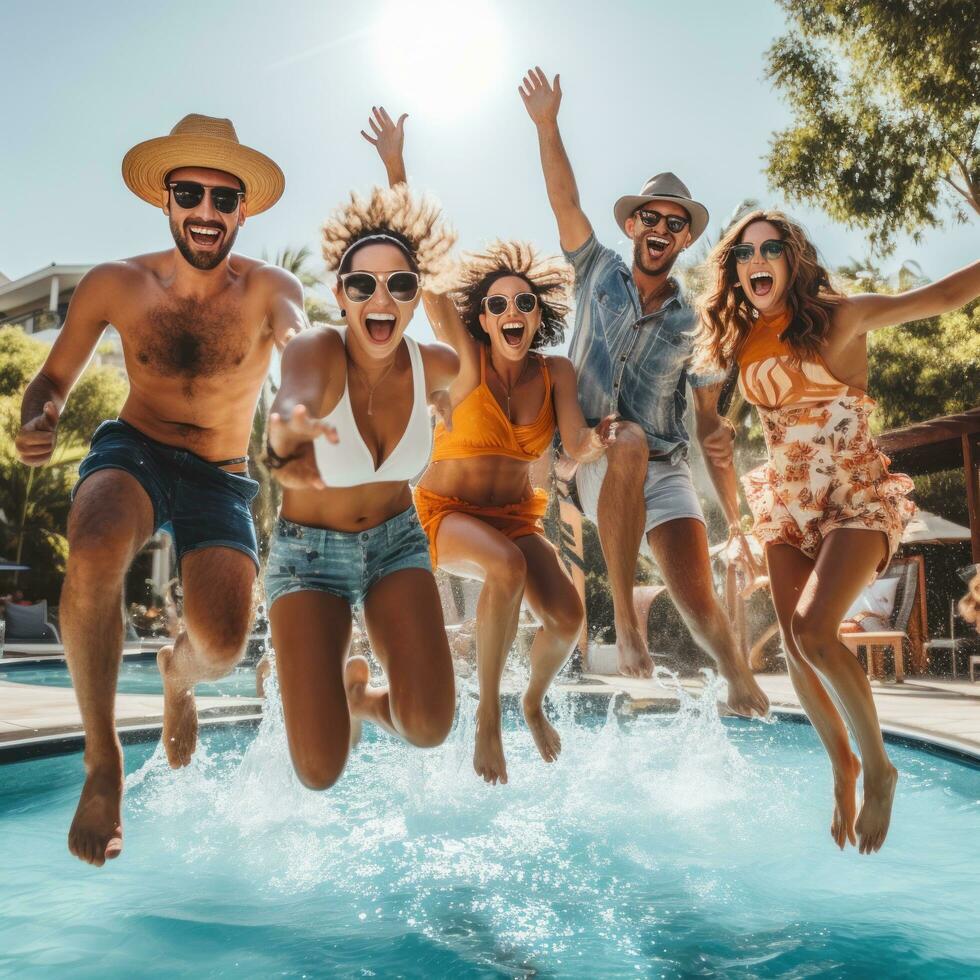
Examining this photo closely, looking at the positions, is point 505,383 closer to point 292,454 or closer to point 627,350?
point 627,350

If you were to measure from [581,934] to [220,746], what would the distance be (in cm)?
545

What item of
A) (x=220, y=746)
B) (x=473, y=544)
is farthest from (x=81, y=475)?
(x=220, y=746)

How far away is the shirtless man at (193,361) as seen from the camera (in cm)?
391

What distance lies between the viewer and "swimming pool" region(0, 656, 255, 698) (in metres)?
14.3

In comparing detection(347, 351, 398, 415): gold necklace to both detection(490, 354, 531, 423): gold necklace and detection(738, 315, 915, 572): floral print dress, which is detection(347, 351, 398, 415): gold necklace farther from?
detection(738, 315, 915, 572): floral print dress

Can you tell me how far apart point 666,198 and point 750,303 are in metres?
0.70

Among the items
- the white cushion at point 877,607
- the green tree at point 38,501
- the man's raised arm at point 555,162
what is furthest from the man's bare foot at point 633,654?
the green tree at point 38,501

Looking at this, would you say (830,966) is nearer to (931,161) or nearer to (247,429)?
(247,429)

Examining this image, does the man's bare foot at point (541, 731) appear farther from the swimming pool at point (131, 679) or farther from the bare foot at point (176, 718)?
the swimming pool at point (131, 679)

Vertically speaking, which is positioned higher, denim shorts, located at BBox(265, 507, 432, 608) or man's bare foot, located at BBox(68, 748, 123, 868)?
denim shorts, located at BBox(265, 507, 432, 608)

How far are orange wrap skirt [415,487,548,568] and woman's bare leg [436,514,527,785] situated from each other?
96 millimetres

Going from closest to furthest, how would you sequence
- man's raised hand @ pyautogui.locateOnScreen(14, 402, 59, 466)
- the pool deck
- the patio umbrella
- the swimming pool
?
man's raised hand @ pyautogui.locateOnScreen(14, 402, 59, 466), the pool deck, the swimming pool, the patio umbrella

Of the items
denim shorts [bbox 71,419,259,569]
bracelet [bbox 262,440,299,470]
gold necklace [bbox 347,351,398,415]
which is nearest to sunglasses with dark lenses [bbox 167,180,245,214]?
gold necklace [bbox 347,351,398,415]

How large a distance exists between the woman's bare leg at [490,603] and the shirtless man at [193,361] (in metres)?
0.95
